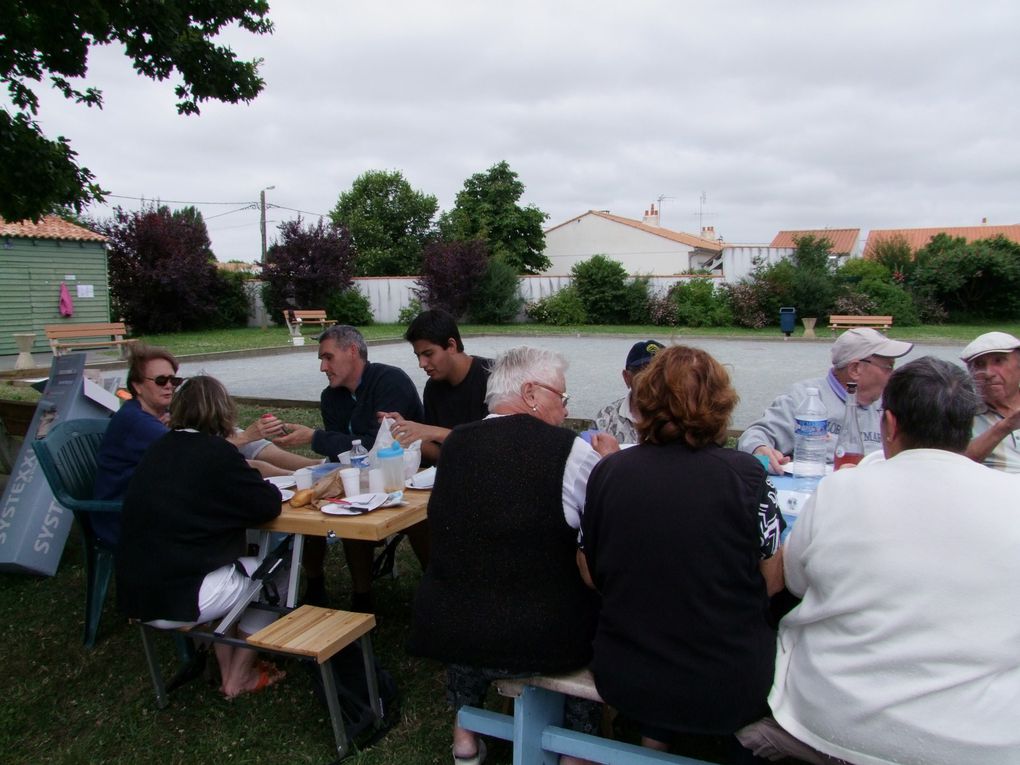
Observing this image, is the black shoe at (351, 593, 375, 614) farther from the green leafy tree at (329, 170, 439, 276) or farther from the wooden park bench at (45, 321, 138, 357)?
the green leafy tree at (329, 170, 439, 276)

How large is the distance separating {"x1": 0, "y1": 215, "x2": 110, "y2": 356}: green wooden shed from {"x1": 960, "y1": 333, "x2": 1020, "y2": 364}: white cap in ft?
72.8

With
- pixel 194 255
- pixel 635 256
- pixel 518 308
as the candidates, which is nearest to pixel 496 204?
pixel 635 256

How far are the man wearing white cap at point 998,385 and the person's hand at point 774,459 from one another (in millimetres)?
707

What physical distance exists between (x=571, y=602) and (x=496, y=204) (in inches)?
1747

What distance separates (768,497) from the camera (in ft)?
5.81

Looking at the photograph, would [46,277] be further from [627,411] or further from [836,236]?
[836,236]

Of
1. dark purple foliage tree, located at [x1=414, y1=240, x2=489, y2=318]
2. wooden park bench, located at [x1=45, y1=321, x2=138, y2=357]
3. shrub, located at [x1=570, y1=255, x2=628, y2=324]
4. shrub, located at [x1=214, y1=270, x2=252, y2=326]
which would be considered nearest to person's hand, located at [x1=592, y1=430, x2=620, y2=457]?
wooden park bench, located at [x1=45, y1=321, x2=138, y2=357]

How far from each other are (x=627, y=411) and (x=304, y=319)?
82.3 feet

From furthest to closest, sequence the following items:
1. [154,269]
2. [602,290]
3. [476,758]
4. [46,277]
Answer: [602,290] < [154,269] < [46,277] < [476,758]

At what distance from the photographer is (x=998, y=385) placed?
306 cm

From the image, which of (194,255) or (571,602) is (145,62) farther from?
(194,255)

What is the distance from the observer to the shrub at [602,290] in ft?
91.2

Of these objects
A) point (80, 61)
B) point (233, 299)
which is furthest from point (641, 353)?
point (233, 299)

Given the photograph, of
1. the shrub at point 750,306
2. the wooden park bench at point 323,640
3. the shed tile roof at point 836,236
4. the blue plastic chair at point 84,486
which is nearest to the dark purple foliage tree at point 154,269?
the shrub at point 750,306
